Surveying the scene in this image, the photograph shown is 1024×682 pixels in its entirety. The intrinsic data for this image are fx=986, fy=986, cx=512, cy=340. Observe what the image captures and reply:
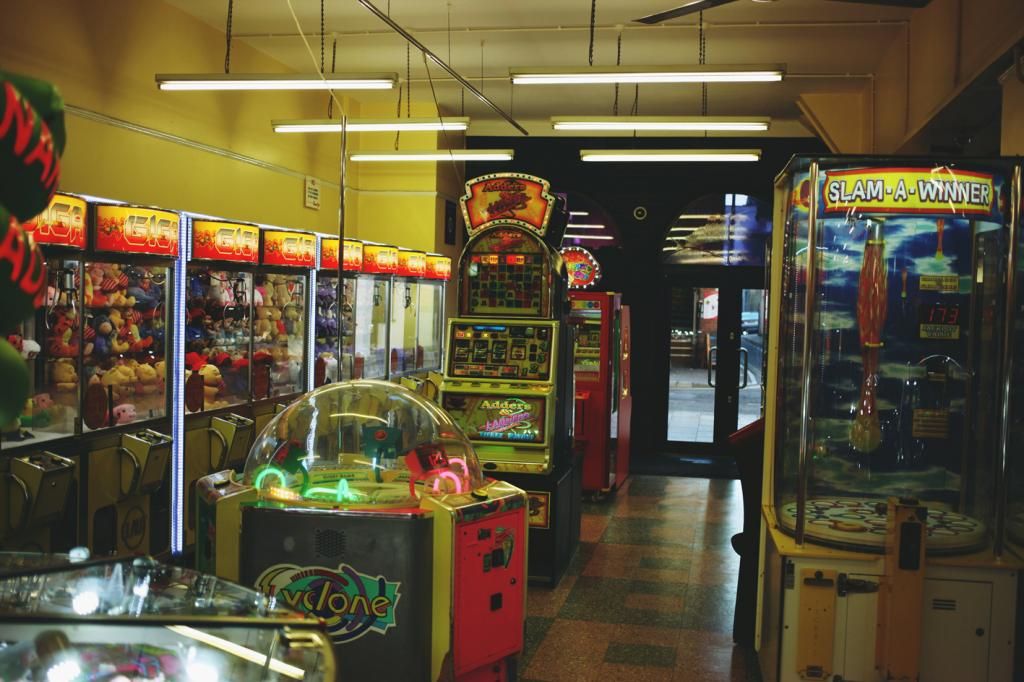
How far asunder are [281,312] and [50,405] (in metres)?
2.68

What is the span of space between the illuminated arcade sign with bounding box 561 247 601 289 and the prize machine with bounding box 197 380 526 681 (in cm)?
731

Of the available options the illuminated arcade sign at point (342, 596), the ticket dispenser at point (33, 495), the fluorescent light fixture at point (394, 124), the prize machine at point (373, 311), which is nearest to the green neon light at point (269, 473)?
the illuminated arcade sign at point (342, 596)

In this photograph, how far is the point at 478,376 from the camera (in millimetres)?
6879

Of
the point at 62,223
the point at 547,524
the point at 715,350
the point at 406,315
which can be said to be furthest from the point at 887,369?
the point at 715,350

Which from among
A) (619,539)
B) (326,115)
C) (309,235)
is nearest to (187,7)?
(309,235)

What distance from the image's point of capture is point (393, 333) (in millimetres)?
10266

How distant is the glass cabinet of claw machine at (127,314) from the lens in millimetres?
5508

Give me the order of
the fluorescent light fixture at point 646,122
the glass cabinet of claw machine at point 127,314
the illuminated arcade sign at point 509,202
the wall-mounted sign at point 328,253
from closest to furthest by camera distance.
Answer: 1. the glass cabinet of claw machine at point 127,314
2. the illuminated arcade sign at point 509,202
3. the fluorescent light fixture at point 646,122
4. the wall-mounted sign at point 328,253

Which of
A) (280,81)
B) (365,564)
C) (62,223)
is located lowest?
(365,564)

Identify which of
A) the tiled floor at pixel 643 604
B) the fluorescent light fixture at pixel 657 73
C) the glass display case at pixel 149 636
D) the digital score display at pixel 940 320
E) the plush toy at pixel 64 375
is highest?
the fluorescent light fixture at pixel 657 73

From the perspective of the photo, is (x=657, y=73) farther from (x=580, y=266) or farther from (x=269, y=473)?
(x=580, y=266)

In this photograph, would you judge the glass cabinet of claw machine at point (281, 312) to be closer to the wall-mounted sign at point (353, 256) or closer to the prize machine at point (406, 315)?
the wall-mounted sign at point (353, 256)

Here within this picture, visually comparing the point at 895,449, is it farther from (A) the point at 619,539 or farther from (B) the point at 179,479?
(B) the point at 179,479

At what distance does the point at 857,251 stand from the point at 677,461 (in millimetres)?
7701
